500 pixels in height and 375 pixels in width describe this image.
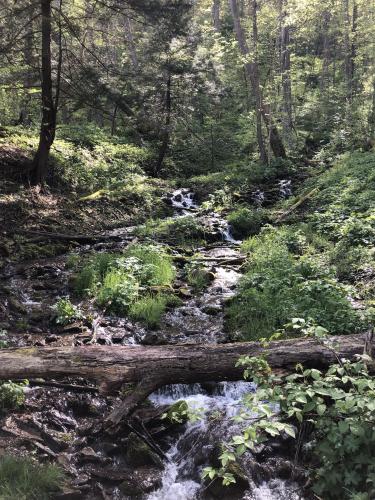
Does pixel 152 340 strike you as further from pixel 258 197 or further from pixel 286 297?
pixel 258 197

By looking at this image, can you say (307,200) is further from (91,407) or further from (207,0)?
(207,0)

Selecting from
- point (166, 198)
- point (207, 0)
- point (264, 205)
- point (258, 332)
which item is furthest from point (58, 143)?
point (207, 0)

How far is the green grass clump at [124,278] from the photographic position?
8.17m

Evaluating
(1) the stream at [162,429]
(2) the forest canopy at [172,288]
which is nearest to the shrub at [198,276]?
(2) the forest canopy at [172,288]

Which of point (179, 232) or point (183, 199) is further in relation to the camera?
point (183, 199)

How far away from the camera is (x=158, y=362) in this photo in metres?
4.95

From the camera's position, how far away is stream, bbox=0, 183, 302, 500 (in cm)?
429

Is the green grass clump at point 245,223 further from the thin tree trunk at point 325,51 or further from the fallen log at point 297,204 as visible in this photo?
the thin tree trunk at point 325,51

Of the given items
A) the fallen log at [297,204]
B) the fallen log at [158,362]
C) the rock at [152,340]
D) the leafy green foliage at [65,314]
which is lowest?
the rock at [152,340]

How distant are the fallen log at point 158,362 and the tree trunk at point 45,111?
957 cm

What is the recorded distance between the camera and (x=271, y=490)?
14.0 feet

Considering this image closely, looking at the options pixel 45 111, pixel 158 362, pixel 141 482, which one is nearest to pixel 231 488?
pixel 141 482

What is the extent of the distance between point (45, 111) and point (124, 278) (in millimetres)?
7262

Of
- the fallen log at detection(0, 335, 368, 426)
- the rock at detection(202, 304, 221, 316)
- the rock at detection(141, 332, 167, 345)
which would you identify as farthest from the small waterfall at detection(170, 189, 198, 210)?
the fallen log at detection(0, 335, 368, 426)
